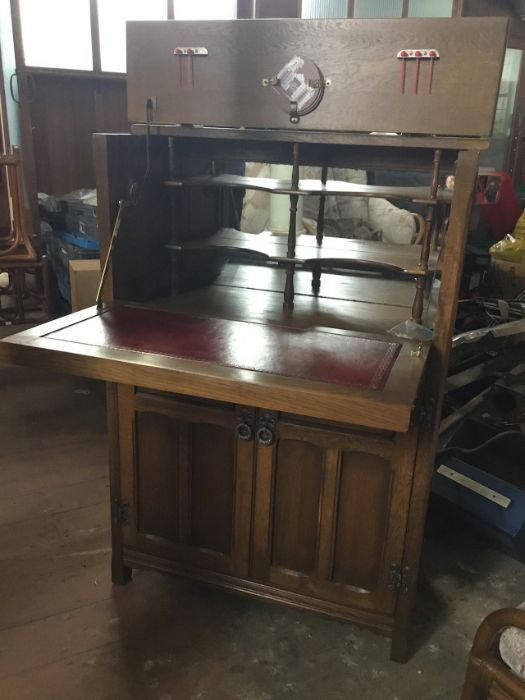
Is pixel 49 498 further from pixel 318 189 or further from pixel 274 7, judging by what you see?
pixel 274 7

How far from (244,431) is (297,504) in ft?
0.77

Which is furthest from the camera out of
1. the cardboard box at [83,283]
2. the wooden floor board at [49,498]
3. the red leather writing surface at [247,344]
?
the cardboard box at [83,283]

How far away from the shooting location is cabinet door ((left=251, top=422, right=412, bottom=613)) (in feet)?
4.99

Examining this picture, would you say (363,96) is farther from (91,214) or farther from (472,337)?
(91,214)

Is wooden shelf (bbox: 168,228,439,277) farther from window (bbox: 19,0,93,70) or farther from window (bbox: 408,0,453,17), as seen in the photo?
window (bbox: 408,0,453,17)

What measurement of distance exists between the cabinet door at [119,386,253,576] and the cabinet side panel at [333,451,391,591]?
0.24 metres

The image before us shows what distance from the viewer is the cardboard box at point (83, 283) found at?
3213 mm

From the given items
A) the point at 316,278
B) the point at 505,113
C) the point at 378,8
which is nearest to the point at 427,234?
the point at 316,278

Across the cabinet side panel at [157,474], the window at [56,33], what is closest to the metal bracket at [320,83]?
the cabinet side panel at [157,474]

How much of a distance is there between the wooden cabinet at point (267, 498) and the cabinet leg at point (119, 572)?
5.4 inches

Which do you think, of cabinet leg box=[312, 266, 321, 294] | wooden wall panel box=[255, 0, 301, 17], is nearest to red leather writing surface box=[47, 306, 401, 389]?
cabinet leg box=[312, 266, 321, 294]

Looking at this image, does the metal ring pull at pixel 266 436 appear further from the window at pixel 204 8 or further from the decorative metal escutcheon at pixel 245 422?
the window at pixel 204 8

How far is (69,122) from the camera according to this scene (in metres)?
4.36

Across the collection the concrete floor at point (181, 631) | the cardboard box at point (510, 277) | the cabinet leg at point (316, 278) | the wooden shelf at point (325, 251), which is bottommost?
the concrete floor at point (181, 631)
